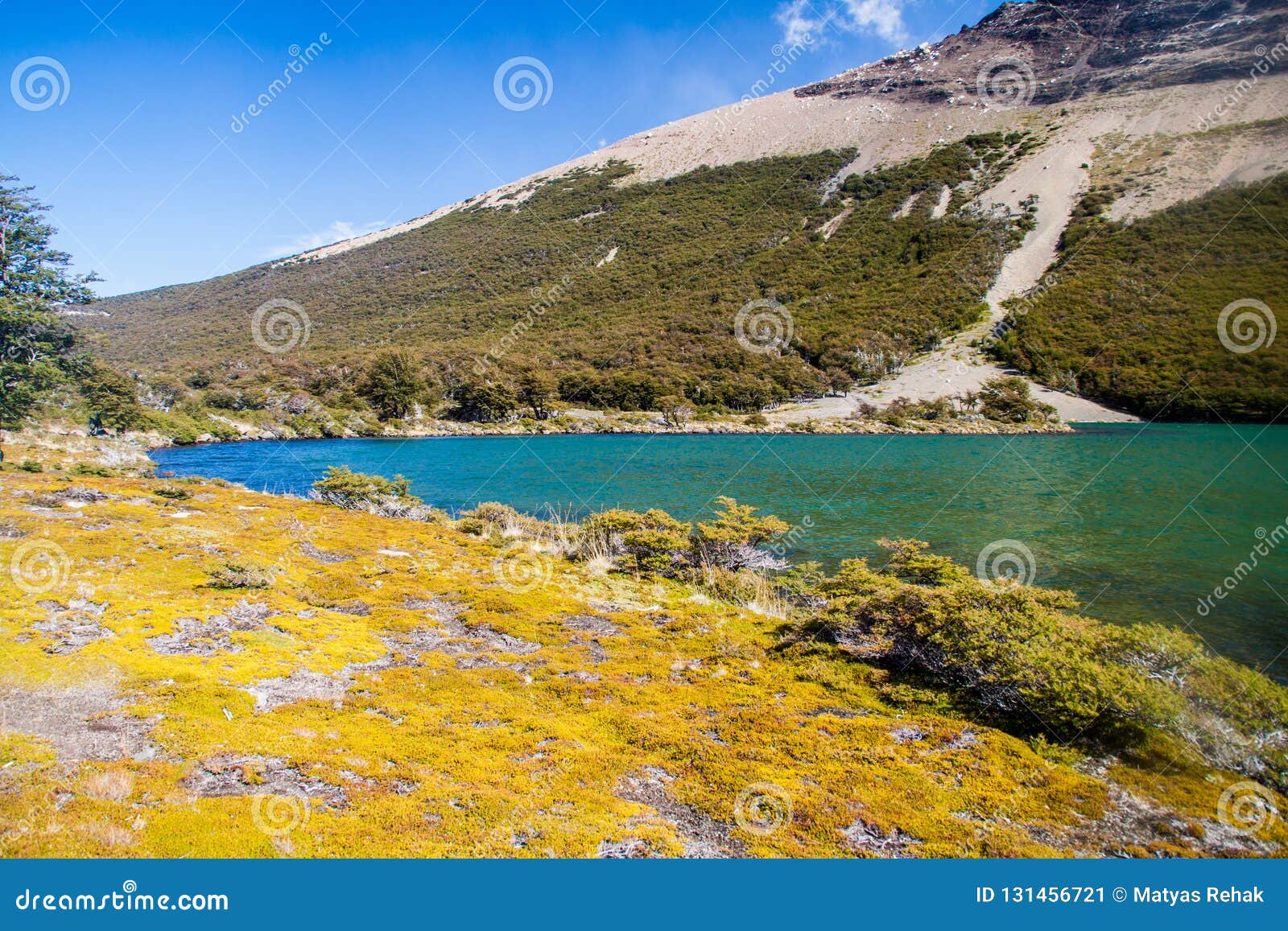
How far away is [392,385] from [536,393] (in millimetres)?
19184

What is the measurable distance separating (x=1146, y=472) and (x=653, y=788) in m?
46.8

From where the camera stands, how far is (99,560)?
14.2 metres

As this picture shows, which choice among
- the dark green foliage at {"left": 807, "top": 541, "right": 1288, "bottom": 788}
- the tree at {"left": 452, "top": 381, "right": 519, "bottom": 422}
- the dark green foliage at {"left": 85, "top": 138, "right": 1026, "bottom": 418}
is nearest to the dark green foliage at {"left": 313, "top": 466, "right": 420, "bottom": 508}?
the dark green foliage at {"left": 807, "top": 541, "right": 1288, "bottom": 788}

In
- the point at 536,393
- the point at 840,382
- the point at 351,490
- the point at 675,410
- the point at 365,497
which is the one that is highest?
the point at 840,382

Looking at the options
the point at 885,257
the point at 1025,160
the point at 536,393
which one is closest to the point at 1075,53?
the point at 1025,160

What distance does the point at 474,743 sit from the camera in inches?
324

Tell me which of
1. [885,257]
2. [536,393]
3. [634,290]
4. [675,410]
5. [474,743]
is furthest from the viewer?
[634,290]

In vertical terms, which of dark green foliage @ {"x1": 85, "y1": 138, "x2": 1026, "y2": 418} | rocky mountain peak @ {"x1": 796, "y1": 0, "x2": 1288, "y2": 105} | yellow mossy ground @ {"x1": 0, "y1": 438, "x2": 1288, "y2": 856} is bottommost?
yellow mossy ground @ {"x1": 0, "y1": 438, "x2": 1288, "y2": 856}

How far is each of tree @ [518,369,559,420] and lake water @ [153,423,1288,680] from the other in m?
13.4

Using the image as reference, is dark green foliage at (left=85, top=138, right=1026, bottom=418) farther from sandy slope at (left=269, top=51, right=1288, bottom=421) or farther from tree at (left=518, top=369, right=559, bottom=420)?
sandy slope at (left=269, top=51, right=1288, bottom=421)

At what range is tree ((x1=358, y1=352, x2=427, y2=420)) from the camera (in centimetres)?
7781

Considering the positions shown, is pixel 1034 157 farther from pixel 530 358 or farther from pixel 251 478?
pixel 251 478

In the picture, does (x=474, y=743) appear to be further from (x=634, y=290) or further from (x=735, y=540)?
(x=634, y=290)

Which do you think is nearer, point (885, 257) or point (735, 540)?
point (735, 540)
